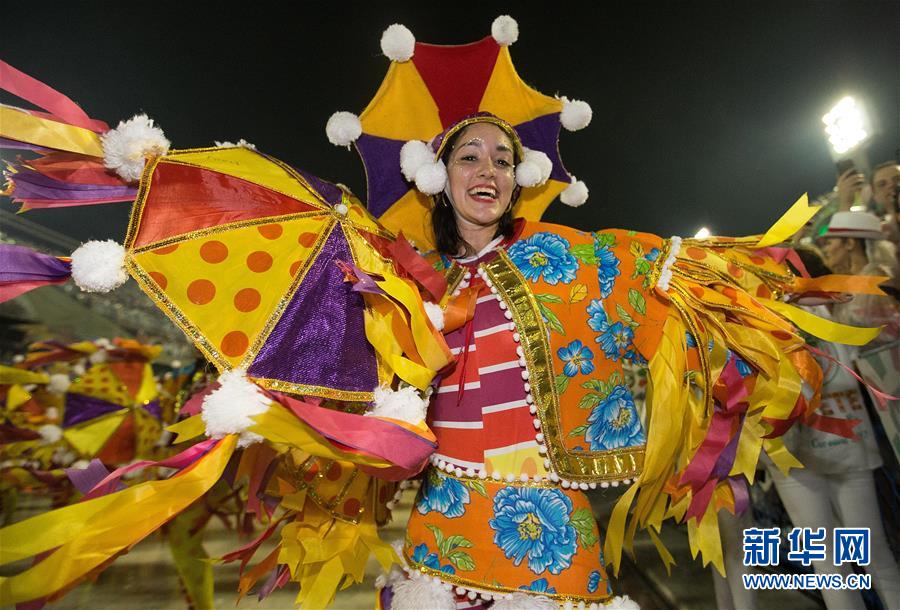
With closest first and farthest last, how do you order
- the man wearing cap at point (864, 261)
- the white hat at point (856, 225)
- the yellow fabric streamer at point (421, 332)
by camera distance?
the yellow fabric streamer at point (421, 332)
the man wearing cap at point (864, 261)
the white hat at point (856, 225)

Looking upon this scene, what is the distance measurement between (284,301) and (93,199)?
1.74ft

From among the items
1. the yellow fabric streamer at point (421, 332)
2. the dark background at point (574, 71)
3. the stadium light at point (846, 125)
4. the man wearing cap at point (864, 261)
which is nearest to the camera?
the yellow fabric streamer at point (421, 332)

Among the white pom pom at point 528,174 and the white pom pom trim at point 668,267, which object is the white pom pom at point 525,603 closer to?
the white pom pom trim at point 668,267

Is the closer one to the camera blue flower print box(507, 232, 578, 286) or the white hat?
blue flower print box(507, 232, 578, 286)

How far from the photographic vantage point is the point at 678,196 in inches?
181

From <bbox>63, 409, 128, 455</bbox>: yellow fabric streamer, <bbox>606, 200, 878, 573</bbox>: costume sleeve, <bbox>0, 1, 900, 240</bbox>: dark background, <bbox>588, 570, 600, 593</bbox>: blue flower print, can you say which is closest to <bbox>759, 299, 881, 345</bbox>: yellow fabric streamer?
<bbox>606, 200, 878, 573</bbox>: costume sleeve

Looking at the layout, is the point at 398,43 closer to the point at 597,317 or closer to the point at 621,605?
the point at 597,317

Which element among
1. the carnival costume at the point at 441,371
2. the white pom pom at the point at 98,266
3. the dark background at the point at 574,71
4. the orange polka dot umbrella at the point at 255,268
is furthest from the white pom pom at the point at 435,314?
the dark background at the point at 574,71

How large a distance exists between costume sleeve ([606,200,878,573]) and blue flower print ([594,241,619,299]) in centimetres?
11

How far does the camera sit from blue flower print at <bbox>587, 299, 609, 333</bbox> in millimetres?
1406

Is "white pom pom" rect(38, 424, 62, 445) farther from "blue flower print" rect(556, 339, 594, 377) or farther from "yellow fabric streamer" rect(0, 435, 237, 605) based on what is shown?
"blue flower print" rect(556, 339, 594, 377)

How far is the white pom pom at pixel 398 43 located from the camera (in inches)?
67.8

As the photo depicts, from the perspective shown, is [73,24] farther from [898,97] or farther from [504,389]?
[898,97]

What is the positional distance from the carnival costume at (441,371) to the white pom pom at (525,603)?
0.02m
